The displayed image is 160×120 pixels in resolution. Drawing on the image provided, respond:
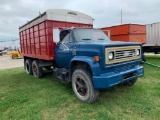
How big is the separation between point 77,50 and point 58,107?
1661 millimetres

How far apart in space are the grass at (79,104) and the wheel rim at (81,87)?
0.27 metres

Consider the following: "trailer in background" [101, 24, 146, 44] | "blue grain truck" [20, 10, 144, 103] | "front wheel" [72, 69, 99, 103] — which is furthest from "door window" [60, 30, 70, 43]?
"trailer in background" [101, 24, 146, 44]

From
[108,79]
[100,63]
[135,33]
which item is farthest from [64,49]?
[135,33]

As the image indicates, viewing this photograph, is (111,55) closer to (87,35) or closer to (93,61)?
(93,61)

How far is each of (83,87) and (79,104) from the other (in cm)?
49

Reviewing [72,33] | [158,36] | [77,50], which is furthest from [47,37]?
[158,36]

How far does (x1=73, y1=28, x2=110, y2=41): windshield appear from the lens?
16.0 ft

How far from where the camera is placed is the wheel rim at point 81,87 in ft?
14.4

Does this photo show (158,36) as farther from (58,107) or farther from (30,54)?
(58,107)

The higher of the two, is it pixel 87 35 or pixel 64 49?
pixel 87 35

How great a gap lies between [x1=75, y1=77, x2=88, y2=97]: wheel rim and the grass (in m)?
0.27

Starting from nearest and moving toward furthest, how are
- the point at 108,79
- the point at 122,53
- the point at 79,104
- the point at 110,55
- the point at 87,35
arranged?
1. the point at 108,79
2. the point at 110,55
3. the point at 122,53
4. the point at 79,104
5. the point at 87,35

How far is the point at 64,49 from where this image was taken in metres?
5.14

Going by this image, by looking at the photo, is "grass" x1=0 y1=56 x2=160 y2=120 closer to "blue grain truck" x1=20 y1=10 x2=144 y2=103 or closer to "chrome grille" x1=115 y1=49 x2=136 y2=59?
"blue grain truck" x1=20 y1=10 x2=144 y2=103
